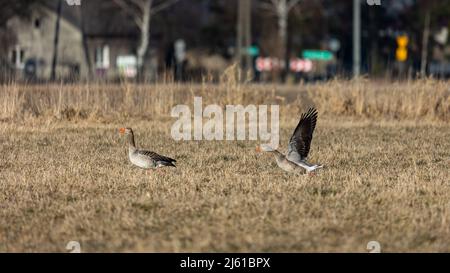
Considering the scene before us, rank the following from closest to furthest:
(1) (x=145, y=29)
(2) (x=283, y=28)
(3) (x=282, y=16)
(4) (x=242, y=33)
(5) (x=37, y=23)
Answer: (4) (x=242, y=33) < (1) (x=145, y=29) < (3) (x=282, y=16) < (2) (x=283, y=28) < (5) (x=37, y=23)

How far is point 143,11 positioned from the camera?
6031 cm

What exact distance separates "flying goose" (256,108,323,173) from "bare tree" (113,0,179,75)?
43410 mm

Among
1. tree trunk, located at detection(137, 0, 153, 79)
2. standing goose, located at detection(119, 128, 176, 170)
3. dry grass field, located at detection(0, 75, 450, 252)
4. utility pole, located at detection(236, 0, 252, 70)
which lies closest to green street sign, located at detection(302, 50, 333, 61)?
tree trunk, located at detection(137, 0, 153, 79)

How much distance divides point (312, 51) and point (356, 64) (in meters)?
29.3

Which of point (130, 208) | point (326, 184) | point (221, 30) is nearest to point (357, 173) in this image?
point (326, 184)

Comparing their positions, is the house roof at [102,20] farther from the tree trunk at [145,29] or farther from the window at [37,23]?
the tree trunk at [145,29]

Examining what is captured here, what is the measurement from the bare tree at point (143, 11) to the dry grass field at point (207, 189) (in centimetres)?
3660

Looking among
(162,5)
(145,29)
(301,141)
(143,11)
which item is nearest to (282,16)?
(162,5)

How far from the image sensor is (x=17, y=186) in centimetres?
1195

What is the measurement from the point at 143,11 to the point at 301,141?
48.6 metres

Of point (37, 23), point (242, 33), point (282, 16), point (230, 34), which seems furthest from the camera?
point (230, 34)

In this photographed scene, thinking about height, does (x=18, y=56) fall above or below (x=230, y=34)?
below

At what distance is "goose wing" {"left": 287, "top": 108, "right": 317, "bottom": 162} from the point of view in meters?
12.6

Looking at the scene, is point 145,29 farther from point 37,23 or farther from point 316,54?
point 316,54
